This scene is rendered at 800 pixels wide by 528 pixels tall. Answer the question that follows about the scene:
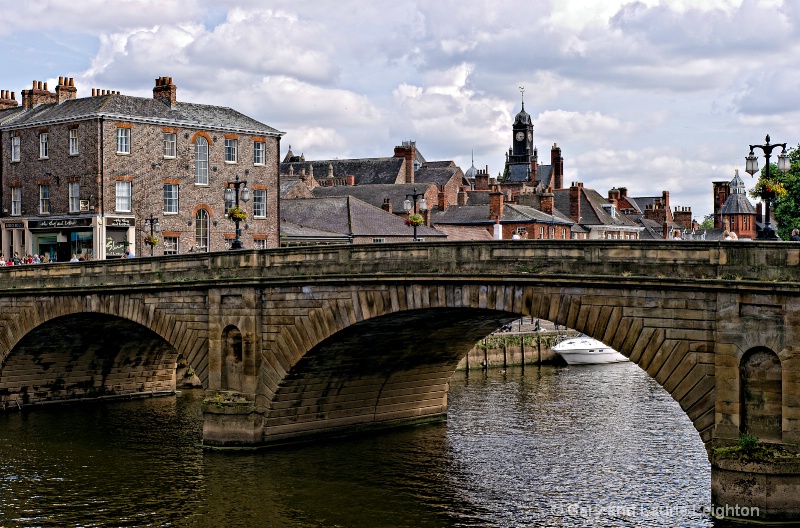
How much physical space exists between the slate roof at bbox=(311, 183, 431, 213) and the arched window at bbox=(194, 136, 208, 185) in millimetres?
34934

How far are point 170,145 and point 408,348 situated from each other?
2604 cm

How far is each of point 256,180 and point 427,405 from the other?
24763 millimetres

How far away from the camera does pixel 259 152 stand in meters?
67.4

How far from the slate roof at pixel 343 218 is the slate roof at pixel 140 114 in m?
9.78

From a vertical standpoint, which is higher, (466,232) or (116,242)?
(466,232)

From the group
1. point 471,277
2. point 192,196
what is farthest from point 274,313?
point 192,196

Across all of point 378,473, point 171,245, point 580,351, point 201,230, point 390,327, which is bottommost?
point 378,473

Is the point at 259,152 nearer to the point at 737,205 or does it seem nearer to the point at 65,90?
the point at 65,90

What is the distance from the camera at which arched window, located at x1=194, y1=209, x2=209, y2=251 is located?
64688 millimetres

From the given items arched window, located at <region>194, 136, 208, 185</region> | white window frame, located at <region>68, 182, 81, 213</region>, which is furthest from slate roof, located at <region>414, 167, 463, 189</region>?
white window frame, located at <region>68, 182, 81, 213</region>

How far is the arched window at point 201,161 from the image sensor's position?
64.1m

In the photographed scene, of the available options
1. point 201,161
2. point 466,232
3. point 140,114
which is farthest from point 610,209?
point 140,114

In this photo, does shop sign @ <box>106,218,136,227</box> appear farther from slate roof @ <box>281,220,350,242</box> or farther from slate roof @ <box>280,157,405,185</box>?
slate roof @ <box>280,157,405,185</box>

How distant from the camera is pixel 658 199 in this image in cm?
14588
